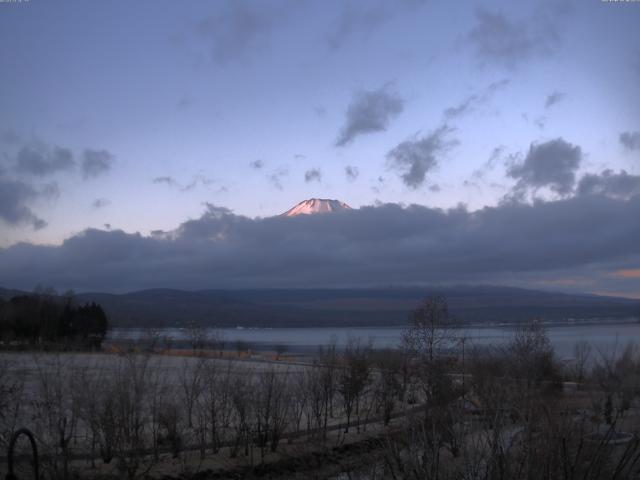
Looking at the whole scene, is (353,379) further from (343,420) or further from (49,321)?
(49,321)

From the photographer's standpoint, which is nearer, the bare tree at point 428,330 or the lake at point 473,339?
the bare tree at point 428,330

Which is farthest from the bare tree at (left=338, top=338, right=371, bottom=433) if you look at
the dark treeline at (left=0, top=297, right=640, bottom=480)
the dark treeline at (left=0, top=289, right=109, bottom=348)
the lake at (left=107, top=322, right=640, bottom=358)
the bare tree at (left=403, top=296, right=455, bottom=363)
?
the dark treeline at (left=0, top=289, right=109, bottom=348)

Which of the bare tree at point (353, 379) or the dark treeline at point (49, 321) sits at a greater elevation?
the dark treeline at point (49, 321)

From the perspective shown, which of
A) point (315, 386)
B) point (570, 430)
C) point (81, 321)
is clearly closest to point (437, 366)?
point (315, 386)

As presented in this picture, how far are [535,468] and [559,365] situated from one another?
3829 cm

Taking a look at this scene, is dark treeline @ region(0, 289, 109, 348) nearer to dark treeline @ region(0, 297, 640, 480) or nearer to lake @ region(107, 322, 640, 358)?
lake @ region(107, 322, 640, 358)

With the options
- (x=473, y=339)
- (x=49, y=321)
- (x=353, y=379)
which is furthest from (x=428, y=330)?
(x=49, y=321)

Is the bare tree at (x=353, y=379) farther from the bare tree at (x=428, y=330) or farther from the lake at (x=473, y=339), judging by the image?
the lake at (x=473, y=339)

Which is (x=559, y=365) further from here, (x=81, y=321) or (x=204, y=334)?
(x=81, y=321)

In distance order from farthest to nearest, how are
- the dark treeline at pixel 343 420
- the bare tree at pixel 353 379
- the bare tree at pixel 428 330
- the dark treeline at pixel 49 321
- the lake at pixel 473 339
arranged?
the dark treeline at pixel 49 321 < the lake at pixel 473 339 < the bare tree at pixel 428 330 < the bare tree at pixel 353 379 < the dark treeline at pixel 343 420

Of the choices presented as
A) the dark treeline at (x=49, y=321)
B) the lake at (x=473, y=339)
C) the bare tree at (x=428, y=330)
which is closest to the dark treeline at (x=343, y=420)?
the bare tree at (x=428, y=330)

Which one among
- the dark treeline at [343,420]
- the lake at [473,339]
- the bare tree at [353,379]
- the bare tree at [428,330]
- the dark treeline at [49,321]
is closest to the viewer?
the dark treeline at [343,420]

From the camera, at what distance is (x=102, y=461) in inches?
862

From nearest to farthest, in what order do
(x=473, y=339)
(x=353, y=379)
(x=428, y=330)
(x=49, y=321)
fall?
(x=353, y=379) < (x=428, y=330) < (x=473, y=339) < (x=49, y=321)
